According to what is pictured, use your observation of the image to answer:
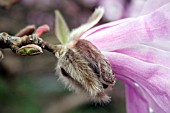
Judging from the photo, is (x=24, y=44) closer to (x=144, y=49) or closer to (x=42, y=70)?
(x=144, y=49)

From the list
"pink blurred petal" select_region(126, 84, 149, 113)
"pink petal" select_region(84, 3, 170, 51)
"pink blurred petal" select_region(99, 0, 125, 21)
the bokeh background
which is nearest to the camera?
"pink petal" select_region(84, 3, 170, 51)

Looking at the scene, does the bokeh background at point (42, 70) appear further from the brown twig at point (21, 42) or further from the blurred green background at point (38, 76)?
the brown twig at point (21, 42)

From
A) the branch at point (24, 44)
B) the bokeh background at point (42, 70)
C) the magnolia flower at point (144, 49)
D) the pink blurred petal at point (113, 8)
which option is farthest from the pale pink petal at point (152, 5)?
the pink blurred petal at point (113, 8)

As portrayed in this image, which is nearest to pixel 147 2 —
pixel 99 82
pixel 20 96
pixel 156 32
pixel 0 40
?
pixel 156 32

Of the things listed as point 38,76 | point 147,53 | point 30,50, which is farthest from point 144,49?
point 38,76

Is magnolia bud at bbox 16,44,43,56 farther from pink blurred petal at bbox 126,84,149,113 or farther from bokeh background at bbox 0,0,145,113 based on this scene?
bokeh background at bbox 0,0,145,113

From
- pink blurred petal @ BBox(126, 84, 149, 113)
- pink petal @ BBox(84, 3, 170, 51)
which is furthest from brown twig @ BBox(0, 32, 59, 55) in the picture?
pink blurred petal @ BBox(126, 84, 149, 113)

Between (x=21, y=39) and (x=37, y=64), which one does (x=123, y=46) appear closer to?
(x=21, y=39)
